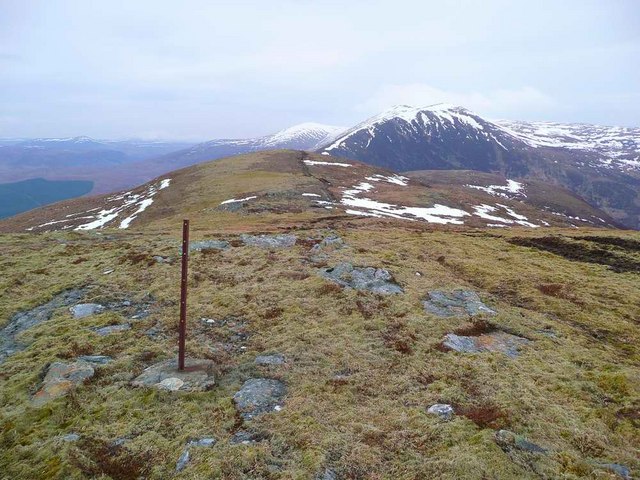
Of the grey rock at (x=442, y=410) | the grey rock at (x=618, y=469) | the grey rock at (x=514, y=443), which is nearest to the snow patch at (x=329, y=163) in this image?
the grey rock at (x=442, y=410)

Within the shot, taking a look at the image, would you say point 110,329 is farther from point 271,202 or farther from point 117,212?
point 117,212

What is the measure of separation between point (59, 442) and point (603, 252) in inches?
1423

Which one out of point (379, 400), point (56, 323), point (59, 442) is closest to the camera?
point (59, 442)

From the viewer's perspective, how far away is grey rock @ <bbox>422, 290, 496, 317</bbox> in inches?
714

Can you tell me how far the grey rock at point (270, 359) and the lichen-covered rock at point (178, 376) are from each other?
5.28 feet

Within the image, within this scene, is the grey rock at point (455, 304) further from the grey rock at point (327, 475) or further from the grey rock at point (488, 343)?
the grey rock at point (327, 475)

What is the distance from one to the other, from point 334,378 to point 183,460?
5136 millimetres

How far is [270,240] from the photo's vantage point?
96.9 feet

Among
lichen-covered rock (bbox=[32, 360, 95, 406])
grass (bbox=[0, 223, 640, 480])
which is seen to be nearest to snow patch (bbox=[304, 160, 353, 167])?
grass (bbox=[0, 223, 640, 480])

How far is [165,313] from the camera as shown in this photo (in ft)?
58.1

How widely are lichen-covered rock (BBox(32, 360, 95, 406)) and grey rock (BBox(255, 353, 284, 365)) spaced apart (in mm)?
5232

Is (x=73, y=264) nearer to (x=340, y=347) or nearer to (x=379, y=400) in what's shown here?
(x=340, y=347)

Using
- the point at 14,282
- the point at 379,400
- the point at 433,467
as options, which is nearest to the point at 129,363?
the point at 379,400

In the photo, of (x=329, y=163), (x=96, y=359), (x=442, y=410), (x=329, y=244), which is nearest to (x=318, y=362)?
(x=442, y=410)
